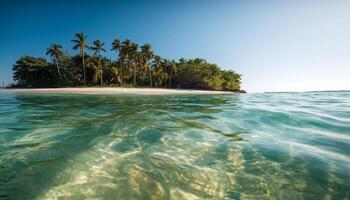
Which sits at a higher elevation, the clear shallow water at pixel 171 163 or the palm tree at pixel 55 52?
the palm tree at pixel 55 52

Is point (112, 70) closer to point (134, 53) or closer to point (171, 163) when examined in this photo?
point (134, 53)

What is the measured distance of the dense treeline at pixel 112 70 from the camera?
170 feet

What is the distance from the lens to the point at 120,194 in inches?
97.5

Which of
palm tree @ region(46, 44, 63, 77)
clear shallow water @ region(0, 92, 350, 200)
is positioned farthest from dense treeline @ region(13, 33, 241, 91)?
clear shallow water @ region(0, 92, 350, 200)

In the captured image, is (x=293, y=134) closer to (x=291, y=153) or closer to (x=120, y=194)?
(x=291, y=153)

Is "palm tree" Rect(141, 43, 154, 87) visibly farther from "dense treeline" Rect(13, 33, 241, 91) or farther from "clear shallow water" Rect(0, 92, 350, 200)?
"clear shallow water" Rect(0, 92, 350, 200)

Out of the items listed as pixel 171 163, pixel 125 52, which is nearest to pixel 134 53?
pixel 125 52

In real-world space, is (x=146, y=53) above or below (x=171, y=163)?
above

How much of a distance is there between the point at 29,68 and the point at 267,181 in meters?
62.6

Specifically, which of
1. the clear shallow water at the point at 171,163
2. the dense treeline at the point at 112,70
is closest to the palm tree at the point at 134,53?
the dense treeline at the point at 112,70

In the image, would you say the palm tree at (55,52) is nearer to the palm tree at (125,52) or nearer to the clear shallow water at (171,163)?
the palm tree at (125,52)

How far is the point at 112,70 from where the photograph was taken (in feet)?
172

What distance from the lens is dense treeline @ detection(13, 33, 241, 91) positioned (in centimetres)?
5169

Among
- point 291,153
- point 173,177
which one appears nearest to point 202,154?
point 173,177
